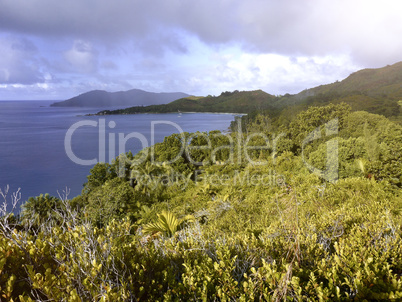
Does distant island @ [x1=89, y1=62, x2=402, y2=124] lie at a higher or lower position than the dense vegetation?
higher

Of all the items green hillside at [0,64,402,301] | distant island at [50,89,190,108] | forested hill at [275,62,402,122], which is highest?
distant island at [50,89,190,108]

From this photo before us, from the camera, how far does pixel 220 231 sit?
4.62 meters

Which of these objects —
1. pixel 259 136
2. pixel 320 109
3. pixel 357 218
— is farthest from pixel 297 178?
pixel 320 109

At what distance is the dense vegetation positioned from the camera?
2.03m

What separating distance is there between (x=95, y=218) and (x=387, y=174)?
9053mm

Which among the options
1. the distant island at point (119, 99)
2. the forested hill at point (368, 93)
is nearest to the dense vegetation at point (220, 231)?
the forested hill at point (368, 93)

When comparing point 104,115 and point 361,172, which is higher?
point 104,115

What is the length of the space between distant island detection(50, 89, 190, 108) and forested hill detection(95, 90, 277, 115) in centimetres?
5896

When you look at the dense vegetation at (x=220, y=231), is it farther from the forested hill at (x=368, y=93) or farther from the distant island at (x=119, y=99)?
the distant island at (x=119, y=99)

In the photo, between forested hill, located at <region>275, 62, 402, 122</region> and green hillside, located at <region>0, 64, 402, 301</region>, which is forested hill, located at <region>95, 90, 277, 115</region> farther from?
green hillside, located at <region>0, 64, 402, 301</region>

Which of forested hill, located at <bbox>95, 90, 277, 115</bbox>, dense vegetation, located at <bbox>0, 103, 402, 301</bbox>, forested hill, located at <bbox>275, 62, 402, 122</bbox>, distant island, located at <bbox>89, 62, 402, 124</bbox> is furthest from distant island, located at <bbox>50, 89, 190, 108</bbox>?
dense vegetation, located at <bbox>0, 103, 402, 301</bbox>

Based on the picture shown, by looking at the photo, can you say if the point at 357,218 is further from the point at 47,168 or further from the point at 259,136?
the point at 47,168

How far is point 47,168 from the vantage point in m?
32.1

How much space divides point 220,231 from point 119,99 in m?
181
